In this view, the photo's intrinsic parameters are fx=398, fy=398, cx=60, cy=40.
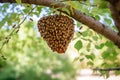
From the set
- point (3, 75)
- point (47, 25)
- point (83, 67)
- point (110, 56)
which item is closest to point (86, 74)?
point (83, 67)

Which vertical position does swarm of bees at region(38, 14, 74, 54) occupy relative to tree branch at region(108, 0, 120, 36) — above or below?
above

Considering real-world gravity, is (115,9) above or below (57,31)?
below

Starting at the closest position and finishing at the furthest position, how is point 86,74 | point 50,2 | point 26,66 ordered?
1. point 50,2
2. point 86,74
3. point 26,66

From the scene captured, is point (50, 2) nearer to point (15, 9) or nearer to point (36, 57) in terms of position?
point (15, 9)

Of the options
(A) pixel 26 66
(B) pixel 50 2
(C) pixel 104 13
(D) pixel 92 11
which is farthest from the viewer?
(A) pixel 26 66

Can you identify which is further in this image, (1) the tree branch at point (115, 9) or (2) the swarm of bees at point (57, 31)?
(2) the swarm of bees at point (57, 31)

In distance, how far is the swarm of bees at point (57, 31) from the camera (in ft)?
3.85

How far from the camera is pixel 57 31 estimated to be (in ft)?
3.88

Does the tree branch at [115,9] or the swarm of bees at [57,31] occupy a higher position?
the swarm of bees at [57,31]

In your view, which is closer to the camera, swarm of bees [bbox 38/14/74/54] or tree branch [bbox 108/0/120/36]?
tree branch [bbox 108/0/120/36]

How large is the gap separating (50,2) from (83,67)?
14.5 feet

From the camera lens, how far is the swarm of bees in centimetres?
117

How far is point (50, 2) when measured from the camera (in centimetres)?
94

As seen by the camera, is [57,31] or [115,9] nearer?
[115,9]
